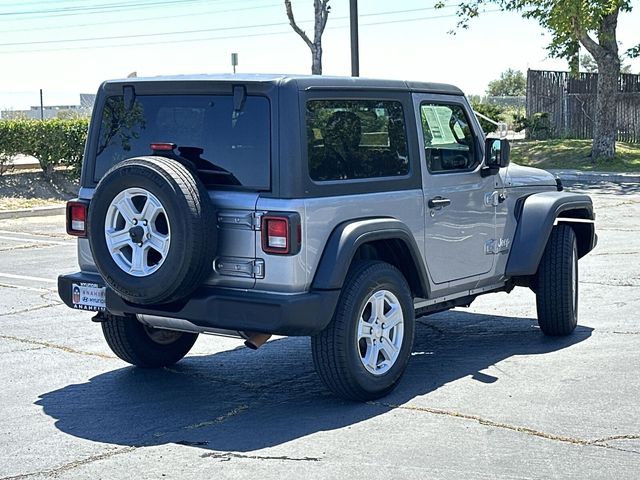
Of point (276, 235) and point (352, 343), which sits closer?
point (276, 235)

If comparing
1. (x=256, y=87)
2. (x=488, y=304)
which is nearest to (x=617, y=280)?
(x=488, y=304)

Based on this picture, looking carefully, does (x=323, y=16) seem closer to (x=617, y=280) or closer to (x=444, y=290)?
(x=617, y=280)

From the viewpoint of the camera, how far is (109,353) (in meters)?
7.95

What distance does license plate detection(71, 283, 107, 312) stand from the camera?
260 inches

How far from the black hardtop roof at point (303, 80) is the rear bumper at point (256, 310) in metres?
1.22

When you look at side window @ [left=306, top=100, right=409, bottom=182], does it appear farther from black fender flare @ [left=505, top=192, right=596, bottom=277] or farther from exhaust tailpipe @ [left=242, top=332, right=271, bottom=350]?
black fender flare @ [left=505, top=192, right=596, bottom=277]

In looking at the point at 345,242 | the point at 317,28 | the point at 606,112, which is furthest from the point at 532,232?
the point at 317,28

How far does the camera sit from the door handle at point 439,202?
A: 23.3 feet

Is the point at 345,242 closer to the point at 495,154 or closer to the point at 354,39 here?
the point at 495,154

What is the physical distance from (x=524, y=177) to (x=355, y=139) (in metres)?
2.10

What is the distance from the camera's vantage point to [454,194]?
737 cm

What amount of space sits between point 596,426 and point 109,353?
12.2 ft

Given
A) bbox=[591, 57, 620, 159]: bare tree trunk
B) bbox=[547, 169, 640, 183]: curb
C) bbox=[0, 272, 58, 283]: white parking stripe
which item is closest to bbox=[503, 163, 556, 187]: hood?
bbox=[0, 272, 58, 283]: white parking stripe

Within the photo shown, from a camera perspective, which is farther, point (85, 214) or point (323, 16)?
point (323, 16)
